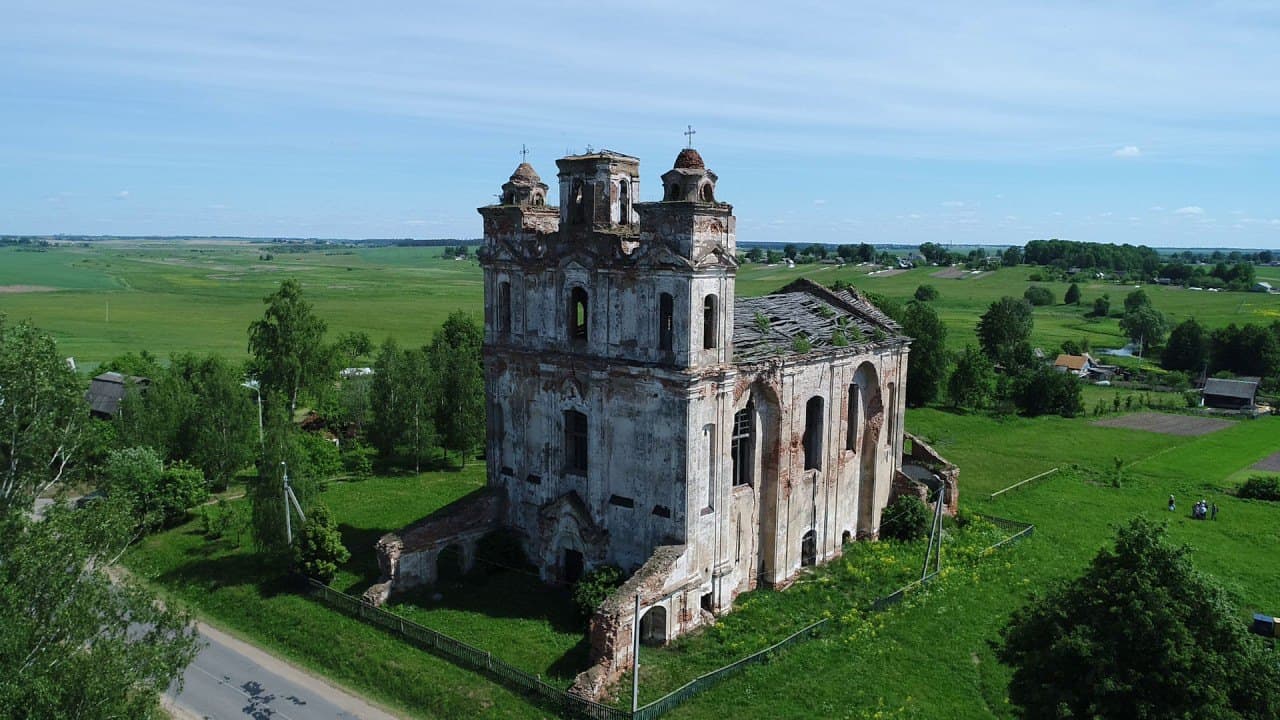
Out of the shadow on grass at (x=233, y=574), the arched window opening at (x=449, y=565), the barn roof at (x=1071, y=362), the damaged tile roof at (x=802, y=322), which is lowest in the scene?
the shadow on grass at (x=233, y=574)

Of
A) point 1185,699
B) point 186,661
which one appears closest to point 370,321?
point 186,661

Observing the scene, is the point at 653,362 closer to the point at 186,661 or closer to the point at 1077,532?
the point at 186,661

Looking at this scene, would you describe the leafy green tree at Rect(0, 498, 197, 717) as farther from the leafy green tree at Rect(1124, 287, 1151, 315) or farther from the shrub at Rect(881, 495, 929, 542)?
the leafy green tree at Rect(1124, 287, 1151, 315)

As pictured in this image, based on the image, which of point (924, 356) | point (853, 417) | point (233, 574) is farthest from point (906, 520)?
point (924, 356)

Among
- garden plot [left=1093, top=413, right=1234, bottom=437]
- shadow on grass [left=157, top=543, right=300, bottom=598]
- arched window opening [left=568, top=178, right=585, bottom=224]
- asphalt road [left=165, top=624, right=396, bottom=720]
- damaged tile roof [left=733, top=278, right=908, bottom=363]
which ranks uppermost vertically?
arched window opening [left=568, top=178, right=585, bottom=224]

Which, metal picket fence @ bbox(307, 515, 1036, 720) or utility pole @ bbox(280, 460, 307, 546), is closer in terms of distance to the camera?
metal picket fence @ bbox(307, 515, 1036, 720)

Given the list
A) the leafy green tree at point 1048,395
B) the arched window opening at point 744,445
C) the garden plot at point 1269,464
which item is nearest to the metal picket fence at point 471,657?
the arched window opening at point 744,445

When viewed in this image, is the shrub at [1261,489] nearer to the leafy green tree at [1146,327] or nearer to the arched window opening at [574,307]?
the arched window opening at [574,307]

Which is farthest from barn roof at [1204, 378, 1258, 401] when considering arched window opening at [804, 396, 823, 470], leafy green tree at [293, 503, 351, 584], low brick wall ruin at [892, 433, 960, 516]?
leafy green tree at [293, 503, 351, 584]
